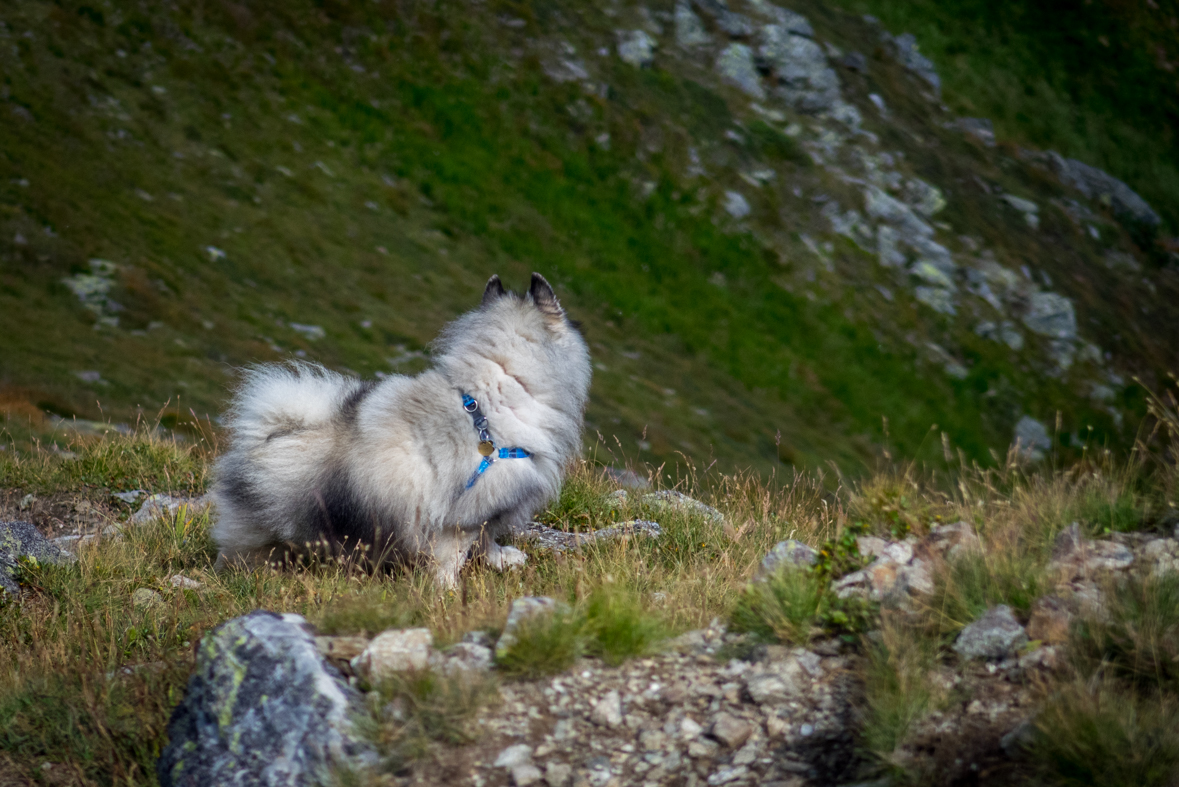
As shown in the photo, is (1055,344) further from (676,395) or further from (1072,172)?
(676,395)

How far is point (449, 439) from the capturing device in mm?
6105

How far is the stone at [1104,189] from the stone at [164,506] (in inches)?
2149

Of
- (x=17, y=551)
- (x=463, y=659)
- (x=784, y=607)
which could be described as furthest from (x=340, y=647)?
(x=17, y=551)

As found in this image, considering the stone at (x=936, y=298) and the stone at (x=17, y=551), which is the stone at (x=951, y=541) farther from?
the stone at (x=936, y=298)

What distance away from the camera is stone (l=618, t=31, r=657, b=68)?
41.4 m

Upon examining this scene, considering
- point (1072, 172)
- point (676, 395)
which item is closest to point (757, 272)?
point (676, 395)

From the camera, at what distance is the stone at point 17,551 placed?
20.9 feet

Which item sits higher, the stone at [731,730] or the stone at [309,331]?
the stone at [731,730]

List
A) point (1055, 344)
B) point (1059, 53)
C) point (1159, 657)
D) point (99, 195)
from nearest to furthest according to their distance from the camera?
point (1159, 657), point (99, 195), point (1055, 344), point (1059, 53)

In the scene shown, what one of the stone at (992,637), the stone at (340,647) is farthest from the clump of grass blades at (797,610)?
the stone at (340,647)

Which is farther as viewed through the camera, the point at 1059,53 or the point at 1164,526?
the point at 1059,53

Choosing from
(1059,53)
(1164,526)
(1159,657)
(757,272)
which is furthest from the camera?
(1059,53)

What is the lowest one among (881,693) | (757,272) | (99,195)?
(757,272)

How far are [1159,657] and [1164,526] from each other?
61.9 inches
